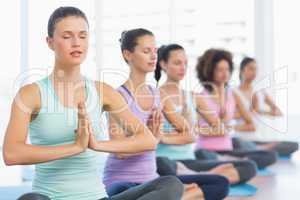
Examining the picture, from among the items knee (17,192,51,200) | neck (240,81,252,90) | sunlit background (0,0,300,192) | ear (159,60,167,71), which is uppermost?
sunlit background (0,0,300,192)

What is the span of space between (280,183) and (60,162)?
2.18 metres

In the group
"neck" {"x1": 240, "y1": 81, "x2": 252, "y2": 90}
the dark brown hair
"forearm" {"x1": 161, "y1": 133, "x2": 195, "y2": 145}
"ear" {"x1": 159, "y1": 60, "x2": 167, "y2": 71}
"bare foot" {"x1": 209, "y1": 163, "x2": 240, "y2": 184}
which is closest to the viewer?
"forearm" {"x1": 161, "y1": 133, "x2": 195, "y2": 145}

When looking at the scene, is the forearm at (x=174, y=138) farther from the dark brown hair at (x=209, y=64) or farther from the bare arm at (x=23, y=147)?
the bare arm at (x=23, y=147)

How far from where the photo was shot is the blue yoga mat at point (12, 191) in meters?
2.39

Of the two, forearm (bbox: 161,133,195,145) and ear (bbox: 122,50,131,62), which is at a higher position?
ear (bbox: 122,50,131,62)

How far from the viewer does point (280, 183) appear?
11.5 ft

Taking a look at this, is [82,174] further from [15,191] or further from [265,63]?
[265,63]

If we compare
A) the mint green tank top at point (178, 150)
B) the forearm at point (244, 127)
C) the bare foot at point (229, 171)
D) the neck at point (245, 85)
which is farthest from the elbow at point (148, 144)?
the neck at point (245, 85)

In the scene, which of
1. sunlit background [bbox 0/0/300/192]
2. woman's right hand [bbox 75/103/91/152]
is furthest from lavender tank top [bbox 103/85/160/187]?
sunlit background [bbox 0/0/300/192]

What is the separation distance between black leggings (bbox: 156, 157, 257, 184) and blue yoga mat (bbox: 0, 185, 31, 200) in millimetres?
669

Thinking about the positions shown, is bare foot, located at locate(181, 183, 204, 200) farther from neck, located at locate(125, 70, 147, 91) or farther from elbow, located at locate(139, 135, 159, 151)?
elbow, located at locate(139, 135, 159, 151)

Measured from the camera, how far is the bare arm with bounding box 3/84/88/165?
155 cm

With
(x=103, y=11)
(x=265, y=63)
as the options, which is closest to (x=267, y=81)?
(x=265, y=63)

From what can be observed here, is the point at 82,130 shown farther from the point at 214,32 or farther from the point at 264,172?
the point at 214,32
